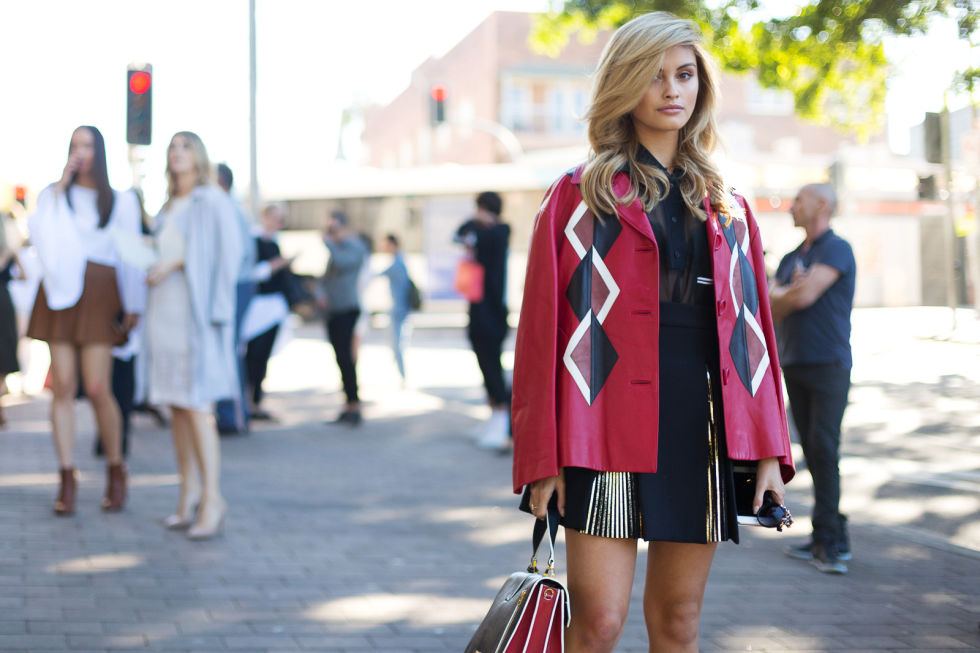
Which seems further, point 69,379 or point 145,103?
point 145,103

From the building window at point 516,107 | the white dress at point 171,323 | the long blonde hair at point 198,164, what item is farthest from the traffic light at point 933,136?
the building window at point 516,107

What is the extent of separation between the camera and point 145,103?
36.8ft

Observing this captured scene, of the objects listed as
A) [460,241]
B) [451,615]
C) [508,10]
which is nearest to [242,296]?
[460,241]

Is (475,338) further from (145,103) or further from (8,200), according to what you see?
(8,200)

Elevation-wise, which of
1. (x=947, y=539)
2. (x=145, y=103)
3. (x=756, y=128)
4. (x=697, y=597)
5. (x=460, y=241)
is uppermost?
(x=756, y=128)

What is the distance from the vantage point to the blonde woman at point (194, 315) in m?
5.91

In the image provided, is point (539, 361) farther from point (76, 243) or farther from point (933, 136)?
point (933, 136)

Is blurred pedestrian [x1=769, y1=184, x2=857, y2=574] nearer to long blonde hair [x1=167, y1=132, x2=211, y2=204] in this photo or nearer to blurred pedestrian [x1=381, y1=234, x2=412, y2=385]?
long blonde hair [x1=167, y1=132, x2=211, y2=204]

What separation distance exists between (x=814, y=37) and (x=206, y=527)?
27.9 ft

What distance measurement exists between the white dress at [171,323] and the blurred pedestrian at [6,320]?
13.6 feet

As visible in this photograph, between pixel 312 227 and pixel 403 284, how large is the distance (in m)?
15.7

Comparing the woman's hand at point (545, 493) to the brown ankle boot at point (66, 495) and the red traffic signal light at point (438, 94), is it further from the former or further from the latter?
the red traffic signal light at point (438, 94)

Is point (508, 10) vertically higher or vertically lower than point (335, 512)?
higher

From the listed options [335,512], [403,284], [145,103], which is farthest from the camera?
[403,284]
